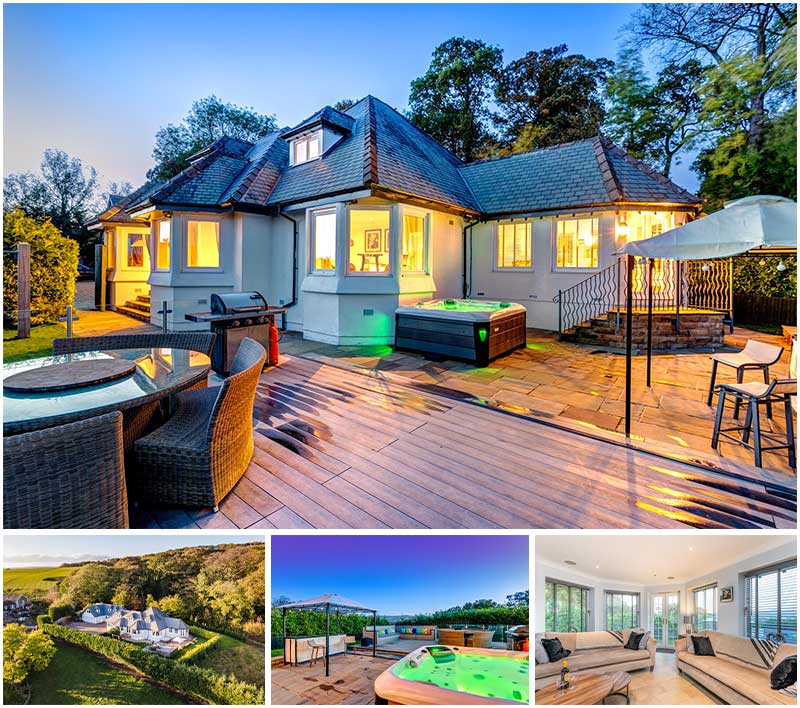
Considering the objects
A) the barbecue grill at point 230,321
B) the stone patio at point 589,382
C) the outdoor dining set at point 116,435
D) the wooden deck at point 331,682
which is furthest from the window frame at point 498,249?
the wooden deck at point 331,682

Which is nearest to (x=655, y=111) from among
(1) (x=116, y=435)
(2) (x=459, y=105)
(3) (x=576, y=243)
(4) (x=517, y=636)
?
(2) (x=459, y=105)

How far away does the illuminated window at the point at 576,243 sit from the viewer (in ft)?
29.0

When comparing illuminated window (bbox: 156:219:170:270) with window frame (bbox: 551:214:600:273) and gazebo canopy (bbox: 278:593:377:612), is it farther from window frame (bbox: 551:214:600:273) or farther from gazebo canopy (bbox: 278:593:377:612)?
gazebo canopy (bbox: 278:593:377:612)

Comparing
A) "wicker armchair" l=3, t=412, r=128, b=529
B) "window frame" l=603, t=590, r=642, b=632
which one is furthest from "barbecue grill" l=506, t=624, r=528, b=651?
"wicker armchair" l=3, t=412, r=128, b=529

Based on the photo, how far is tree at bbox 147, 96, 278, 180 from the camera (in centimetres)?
1370

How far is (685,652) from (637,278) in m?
7.89

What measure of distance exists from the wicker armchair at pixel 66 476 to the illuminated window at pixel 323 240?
675 centimetres

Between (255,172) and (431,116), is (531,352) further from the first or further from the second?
(431,116)

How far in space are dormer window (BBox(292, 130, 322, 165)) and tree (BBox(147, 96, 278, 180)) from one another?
4965 mm

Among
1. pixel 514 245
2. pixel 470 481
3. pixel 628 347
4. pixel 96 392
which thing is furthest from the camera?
pixel 514 245

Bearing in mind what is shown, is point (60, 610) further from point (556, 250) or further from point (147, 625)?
point (556, 250)

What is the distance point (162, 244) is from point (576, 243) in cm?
935

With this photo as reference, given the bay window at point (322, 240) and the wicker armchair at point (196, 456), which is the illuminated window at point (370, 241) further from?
the wicker armchair at point (196, 456)

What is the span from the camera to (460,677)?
196 centimetres
